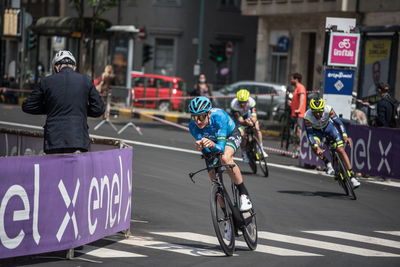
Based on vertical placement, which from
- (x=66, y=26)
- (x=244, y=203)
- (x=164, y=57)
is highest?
(x=66, y=26)

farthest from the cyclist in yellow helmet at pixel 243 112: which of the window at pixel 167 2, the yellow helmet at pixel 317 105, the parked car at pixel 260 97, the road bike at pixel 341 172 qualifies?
the window at pixel 167 2

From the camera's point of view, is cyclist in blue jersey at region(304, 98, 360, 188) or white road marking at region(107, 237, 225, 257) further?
cyclist in blue jersey at region(304, 98, 360, 188)

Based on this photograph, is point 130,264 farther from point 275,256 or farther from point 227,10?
point 227,10

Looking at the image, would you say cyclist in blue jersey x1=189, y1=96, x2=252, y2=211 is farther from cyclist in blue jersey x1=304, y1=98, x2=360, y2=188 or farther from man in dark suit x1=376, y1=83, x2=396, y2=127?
man in dark suit x1=376, y1=83, x2=396, y2=127

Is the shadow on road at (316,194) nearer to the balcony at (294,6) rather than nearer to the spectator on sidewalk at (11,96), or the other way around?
the balcony at (294,6)

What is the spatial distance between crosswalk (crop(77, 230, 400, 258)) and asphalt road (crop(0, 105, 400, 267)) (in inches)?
0.4

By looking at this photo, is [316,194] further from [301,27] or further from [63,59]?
[301,27]

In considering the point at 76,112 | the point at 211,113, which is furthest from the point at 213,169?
the point at 76,112

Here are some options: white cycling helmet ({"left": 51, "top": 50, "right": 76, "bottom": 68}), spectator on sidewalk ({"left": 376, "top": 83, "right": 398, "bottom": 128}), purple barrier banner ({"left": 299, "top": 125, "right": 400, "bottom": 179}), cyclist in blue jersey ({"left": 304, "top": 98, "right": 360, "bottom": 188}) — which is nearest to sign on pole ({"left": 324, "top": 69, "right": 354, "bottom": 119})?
spectator on sidewalk ({"left": 376, "top": 83, "right": 398, "bottom": 128})

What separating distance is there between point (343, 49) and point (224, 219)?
33.8 ft

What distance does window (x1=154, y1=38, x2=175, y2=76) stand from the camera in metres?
53.9

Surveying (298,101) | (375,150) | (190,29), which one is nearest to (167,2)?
(190,29)

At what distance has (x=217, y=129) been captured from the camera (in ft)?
31.8

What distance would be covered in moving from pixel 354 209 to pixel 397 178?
3.69 m
